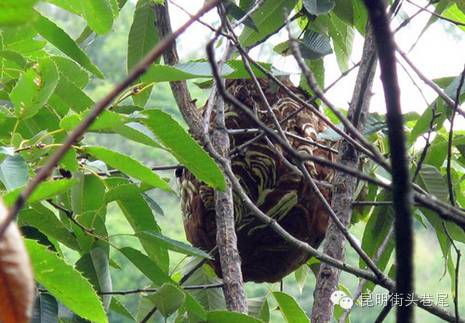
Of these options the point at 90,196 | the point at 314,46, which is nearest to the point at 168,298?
the point at 90,196

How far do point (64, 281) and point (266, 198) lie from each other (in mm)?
720

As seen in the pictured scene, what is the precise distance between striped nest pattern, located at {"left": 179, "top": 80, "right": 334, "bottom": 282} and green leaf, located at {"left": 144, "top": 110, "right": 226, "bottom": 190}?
16.0 inches

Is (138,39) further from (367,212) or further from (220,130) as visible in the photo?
(367,212)

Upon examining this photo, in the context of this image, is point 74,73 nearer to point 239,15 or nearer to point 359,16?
point 239,15

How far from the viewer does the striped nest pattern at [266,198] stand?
1.45 m

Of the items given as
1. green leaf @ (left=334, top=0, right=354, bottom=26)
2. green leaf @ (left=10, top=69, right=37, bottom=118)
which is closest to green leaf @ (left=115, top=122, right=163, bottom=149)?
green leaf @ (left=10, top=69, right=37, bottom=118)

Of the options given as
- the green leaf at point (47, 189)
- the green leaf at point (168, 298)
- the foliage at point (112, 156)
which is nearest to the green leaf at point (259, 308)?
the foliage at point (112, 156)

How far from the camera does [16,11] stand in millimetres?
433

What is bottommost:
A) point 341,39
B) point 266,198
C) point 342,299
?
point 342,299

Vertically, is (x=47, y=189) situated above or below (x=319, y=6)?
below

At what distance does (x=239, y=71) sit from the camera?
115 cm

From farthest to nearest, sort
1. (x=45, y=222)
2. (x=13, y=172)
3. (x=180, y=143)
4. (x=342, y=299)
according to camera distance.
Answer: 1. (x=342, y=299)
2. (x=45, y=222)
3. (x=180, y=143)
4. (x=13, y=172)

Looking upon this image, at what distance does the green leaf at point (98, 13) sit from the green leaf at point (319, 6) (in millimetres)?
397

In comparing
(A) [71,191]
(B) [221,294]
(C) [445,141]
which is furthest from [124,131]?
(C) [445,141]
